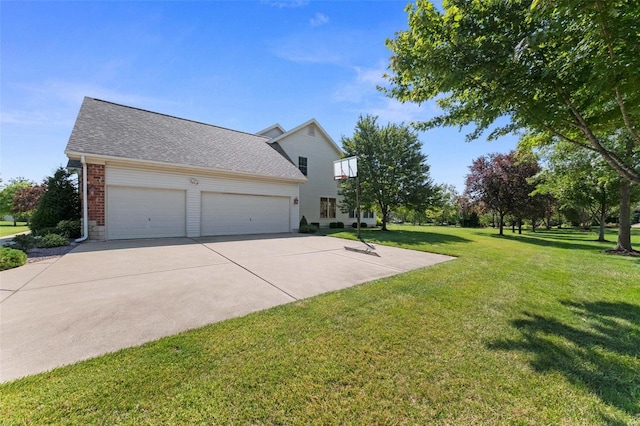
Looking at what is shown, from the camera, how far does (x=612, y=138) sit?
936 centimetres

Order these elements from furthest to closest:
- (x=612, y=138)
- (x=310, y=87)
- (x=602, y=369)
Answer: (x=310, y=87) < (x=612, y=138) < (x=602, y=369)

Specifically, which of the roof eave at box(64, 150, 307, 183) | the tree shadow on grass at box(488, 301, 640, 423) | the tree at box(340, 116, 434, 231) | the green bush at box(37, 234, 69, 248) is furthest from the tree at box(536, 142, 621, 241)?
the green bush at box(37, 234, 69, 248)

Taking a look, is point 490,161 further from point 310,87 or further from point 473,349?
point 473,349

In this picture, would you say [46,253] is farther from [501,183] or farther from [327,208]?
[501,183]

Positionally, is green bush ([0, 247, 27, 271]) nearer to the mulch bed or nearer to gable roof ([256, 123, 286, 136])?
the mulch bed

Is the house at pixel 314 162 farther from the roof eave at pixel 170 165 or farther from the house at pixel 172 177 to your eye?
the roof eave at pixel 170 165

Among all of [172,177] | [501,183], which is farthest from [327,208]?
[501,183]

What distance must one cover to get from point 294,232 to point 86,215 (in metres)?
9.23

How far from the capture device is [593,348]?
273cm

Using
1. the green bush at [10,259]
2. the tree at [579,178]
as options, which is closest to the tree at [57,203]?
the green bush at [10,259]

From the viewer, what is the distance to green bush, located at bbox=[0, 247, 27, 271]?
5.39 m

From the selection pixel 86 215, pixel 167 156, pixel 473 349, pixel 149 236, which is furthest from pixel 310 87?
pixel 473 349

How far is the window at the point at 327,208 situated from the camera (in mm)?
19344

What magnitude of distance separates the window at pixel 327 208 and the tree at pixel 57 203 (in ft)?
45.2
